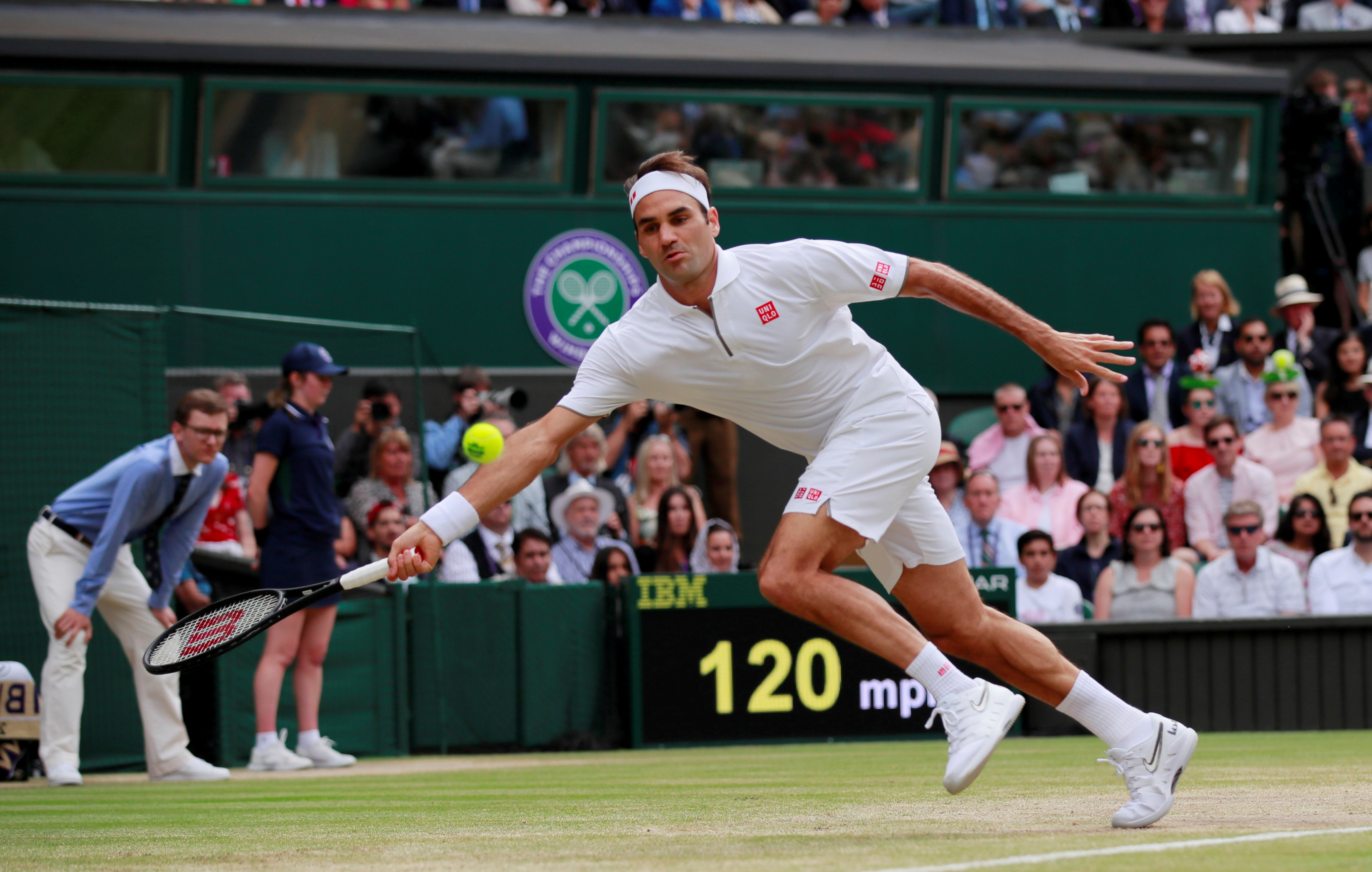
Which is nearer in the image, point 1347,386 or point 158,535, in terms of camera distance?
point 158,535

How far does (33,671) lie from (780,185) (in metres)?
8.27

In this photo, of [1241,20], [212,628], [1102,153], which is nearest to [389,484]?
[212,628]

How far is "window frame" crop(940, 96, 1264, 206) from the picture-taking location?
1576 cm

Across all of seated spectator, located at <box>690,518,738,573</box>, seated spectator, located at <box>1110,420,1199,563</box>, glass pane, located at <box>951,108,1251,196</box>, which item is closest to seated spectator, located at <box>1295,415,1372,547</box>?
seated spectator, located at <box>1110,420,1199,563</box>

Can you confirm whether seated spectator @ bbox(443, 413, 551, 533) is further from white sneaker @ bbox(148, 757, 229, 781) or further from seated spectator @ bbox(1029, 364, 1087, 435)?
seated spectator @ bbox(1029, 364, 1087, 435)

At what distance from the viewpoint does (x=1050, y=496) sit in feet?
40.3

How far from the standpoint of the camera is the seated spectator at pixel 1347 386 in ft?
43.5

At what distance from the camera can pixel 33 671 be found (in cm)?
959

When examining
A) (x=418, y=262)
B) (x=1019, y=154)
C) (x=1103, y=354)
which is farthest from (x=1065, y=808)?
(x=1019, y=154)

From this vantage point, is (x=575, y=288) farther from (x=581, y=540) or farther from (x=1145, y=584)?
(x=1145, y=584)

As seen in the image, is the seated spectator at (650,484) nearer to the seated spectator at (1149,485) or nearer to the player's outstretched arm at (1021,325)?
the seated spectator at (1149,485)

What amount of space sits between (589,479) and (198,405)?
4164 mm

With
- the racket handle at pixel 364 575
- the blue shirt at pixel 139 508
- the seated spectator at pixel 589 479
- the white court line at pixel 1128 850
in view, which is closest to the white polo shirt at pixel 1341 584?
the seated spectator at pixel 589 479

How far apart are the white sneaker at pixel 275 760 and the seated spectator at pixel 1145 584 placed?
5.16 m
